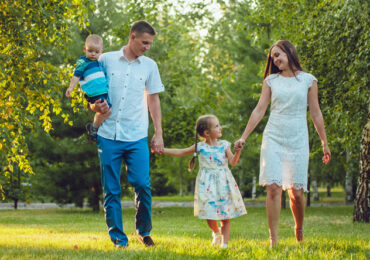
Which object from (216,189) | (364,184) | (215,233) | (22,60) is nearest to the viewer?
(216,189)

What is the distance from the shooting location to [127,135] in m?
4.87

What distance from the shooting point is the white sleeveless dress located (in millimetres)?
4852

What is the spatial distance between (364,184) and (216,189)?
736 cm

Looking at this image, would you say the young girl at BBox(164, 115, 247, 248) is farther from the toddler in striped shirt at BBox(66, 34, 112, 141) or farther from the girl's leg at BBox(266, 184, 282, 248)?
the toddler in striped shirt at BBox(66, 34, 112, 141)

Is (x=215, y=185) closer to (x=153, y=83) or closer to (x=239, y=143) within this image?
(x=239, y=143)

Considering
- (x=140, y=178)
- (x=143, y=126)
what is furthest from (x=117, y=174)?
(x=143, y=126)

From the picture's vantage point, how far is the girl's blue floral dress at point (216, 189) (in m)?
5.16

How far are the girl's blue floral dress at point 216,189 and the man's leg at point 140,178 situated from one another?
23.5 inches

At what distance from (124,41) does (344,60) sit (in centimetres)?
801

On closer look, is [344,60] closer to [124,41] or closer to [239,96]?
[124,41]

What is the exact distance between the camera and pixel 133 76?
4977mm

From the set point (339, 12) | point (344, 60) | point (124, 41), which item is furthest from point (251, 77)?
point (339, 12)

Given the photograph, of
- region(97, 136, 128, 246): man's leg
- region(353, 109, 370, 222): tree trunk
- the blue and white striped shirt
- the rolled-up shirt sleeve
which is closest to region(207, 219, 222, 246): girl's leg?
region(97, 136, 128, 246): man's leg

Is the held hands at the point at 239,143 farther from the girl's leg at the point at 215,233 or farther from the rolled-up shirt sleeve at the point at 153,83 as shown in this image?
the rolled-up shirt sleeve at the point at 153,83
